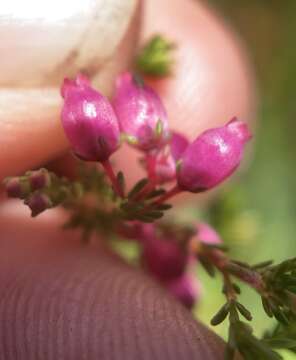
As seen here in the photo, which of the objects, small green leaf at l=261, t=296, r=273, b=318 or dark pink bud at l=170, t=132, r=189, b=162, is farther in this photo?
dark pink bud at l=170, t=132, r=189, b=162

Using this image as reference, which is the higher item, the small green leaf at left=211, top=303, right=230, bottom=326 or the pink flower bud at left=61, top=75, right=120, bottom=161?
the pink flower bud at left=61, top=75, right=120, bottom=161

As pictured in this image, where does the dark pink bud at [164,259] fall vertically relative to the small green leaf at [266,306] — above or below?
below

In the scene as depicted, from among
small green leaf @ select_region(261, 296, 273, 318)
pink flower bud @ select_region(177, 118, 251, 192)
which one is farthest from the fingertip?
small green leaf @ select_region(261, 296, 273, 318)

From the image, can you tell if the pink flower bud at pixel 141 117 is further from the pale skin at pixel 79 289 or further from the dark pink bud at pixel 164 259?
the dark pink bud at pixel 164 259

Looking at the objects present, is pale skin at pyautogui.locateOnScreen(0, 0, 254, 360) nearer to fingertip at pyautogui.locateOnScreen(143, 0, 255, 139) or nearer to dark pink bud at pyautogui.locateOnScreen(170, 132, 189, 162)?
fingertip at pyautogui.locateOnScreen(143, 0, 255, 139)

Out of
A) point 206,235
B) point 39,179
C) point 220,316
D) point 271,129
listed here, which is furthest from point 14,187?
point 271,129

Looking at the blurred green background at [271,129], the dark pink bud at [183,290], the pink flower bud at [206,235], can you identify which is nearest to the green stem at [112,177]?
the pink flower bud at [206,235]

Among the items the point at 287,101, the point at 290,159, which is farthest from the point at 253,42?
the point at 290,159
